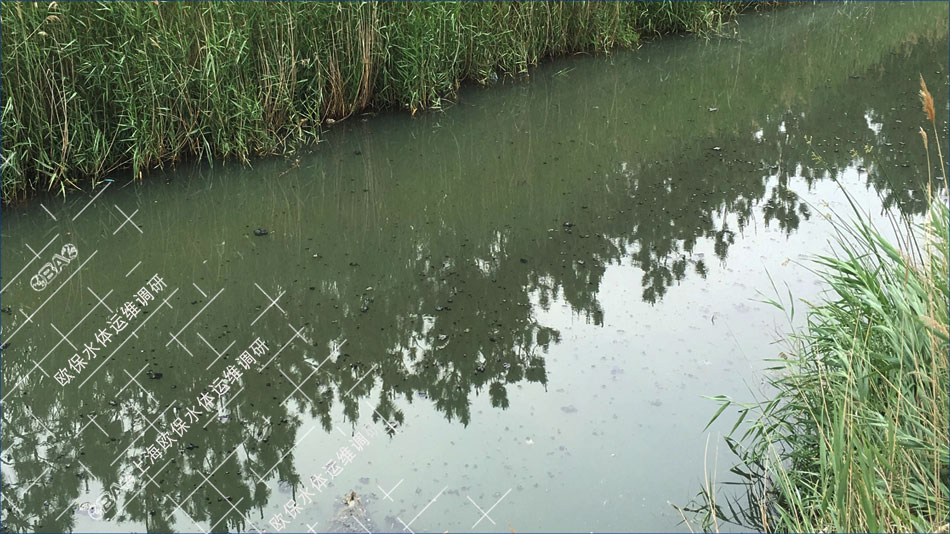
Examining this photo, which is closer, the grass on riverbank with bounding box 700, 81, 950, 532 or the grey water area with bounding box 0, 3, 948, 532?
the grass on riverbank with bounding box 700, 81, 950, 532

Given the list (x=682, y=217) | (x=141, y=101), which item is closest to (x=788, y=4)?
(x=682, y=217)

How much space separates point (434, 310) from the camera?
14.4ft

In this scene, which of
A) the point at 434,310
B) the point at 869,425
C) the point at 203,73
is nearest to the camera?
the point at 869,425

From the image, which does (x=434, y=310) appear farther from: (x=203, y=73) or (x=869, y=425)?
(x=203, y=73)

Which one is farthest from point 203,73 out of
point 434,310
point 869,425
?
point 869,425

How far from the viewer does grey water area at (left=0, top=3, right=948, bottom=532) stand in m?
3.21

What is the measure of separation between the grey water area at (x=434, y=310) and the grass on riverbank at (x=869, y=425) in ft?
0.60

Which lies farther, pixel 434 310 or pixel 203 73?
pixel 203 73

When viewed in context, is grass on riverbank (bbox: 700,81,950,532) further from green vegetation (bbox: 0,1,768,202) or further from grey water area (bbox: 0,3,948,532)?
green vegetation (bbox: 0,1,768,202)

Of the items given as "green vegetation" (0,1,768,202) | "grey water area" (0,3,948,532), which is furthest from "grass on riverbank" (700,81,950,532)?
"green vegetation" (0,1,768,202)

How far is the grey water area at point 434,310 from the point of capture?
321 centimetres

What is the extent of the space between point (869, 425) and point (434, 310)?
86.5 inches

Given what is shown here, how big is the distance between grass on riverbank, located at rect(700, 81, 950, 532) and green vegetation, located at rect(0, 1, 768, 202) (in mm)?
4069

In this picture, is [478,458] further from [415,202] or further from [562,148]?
[562,148]
